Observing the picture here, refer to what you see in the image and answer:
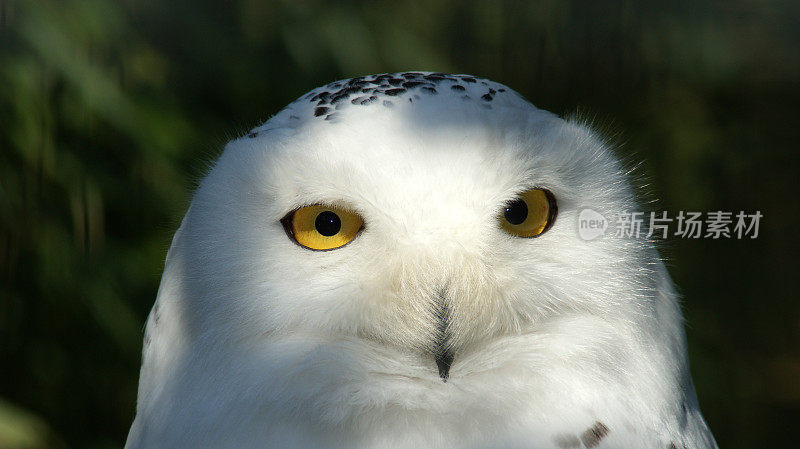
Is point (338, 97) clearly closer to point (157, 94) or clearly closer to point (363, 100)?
point (363, 100)

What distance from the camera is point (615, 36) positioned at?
7.04 ft

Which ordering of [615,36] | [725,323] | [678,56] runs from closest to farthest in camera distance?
[615,36] → [678,56] → [725,323]

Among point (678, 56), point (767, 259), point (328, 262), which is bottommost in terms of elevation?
point (328, 262)

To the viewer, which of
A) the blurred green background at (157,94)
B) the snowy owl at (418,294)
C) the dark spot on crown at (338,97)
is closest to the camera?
the snowy owl at (418,294)

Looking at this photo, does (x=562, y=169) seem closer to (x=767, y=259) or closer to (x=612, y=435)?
(x=612, y=435)

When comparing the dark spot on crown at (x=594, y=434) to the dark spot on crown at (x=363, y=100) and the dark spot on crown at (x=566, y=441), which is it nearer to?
the dark spot on crown at (x=566, y=441)

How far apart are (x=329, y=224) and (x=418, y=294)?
0.45 feet

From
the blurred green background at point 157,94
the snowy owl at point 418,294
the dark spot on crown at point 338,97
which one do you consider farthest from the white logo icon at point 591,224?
the blurred green background at point 157,94

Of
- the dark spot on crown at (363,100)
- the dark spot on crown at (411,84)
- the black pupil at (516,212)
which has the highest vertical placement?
the dark spot on crown at (411,84)

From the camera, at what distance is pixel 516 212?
90 cm

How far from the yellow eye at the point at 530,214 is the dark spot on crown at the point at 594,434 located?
25 centimetres

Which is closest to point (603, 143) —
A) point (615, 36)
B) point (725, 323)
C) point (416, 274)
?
point (416, 274)

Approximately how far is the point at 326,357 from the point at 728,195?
2.22 metres

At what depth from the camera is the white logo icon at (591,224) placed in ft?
3.10
